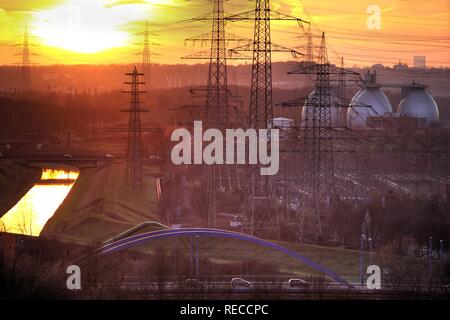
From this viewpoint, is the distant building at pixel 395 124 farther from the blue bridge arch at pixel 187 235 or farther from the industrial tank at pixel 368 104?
the blue bridge arch at pixel 187 235

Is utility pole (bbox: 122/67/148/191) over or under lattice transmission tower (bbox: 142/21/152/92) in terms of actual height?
under

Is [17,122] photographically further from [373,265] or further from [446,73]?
[446,73]

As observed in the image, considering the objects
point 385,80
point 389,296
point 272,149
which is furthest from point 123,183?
point 385,80

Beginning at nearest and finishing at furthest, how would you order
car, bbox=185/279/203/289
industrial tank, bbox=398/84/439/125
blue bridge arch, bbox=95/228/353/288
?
car, bbox=185/279/203/289, blue bridge arch, bbox=95/228/353/288, industrial tank, bbox=398/84/439/125

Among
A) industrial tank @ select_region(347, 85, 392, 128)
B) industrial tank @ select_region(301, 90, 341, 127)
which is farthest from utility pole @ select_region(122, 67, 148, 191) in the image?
industrial tank @ select_region(347, 85, 392, 128)

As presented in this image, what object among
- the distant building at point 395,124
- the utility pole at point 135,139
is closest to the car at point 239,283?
the utility pole at point 135,139

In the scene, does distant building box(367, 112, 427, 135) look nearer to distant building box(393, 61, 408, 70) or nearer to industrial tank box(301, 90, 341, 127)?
industrial tank box(301, 90, 341, 127)
